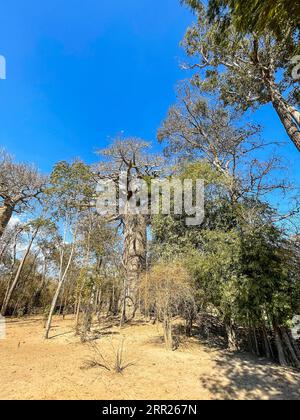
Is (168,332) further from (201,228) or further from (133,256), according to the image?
(133,256)

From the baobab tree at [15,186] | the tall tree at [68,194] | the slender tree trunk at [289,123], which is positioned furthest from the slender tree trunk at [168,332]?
the baobab tree at [15,186]

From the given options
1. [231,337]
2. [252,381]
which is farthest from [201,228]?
[252,381]

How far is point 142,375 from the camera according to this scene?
435 centimetres

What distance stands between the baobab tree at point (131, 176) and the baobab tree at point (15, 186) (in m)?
4.62

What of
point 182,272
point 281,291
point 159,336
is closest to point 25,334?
point 159,336

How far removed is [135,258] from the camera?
13273 mm

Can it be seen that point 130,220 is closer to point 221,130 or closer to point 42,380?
point 221,130

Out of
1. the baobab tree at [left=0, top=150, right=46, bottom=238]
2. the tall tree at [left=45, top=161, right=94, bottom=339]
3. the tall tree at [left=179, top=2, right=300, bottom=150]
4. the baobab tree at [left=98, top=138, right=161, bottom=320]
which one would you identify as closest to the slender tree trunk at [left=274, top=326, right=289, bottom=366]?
the tall tree at [left=179, top=2, right=300, bottom=150]

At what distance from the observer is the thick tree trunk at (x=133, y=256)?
37.9ft

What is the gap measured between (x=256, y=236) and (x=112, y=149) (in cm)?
1009

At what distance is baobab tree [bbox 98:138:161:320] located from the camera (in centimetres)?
1328

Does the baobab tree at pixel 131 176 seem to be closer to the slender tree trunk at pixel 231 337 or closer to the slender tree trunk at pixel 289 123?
the slender tree trunk at pixel 231 337

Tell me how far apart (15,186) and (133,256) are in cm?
893

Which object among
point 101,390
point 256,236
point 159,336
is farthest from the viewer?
point 159,336
